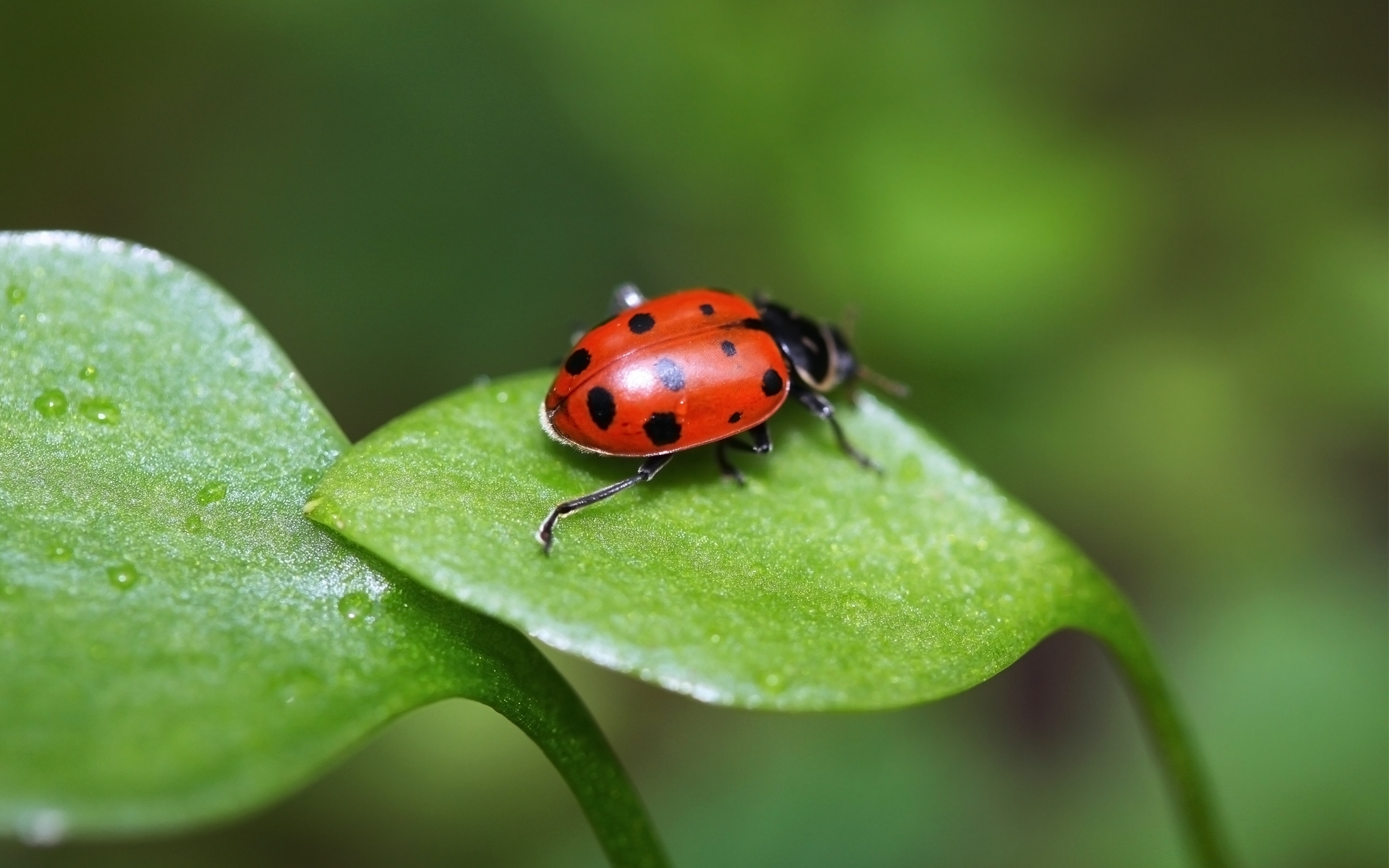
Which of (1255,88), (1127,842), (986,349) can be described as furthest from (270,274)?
(1255,88)

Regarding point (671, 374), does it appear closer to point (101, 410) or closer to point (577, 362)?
point (577, 362)

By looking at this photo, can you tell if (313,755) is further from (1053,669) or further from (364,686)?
(1053,669)

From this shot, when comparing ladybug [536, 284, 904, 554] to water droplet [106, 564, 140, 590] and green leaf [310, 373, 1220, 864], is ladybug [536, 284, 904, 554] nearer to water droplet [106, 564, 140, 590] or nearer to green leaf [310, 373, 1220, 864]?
green leaf [310, 373, 1220, 864]

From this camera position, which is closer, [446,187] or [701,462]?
[701,462]

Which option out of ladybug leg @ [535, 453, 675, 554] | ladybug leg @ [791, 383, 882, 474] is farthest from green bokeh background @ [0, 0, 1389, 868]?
ladybug leg @ [535, 453, 675, 554]

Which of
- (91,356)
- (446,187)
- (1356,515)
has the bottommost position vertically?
(1356,515)

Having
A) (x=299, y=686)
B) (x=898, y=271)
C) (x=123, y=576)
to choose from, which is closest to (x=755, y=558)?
(x=299, y=686)

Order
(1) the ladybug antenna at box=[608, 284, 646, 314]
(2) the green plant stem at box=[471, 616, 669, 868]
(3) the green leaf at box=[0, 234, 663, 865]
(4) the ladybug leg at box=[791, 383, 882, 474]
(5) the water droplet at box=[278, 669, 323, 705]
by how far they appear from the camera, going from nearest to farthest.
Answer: (3) the green leaf at box=[0, 234, 663, 865]
(5) the water droplet at box=[278, 669, 323, 705]
(2) the green plant stem at box=[471, 616, 669, 868]
(4) the ladybug leg at box=[791, 383, 882, 474]
(1) the ladybug antenna at box=[608, 284, 646, 314]
